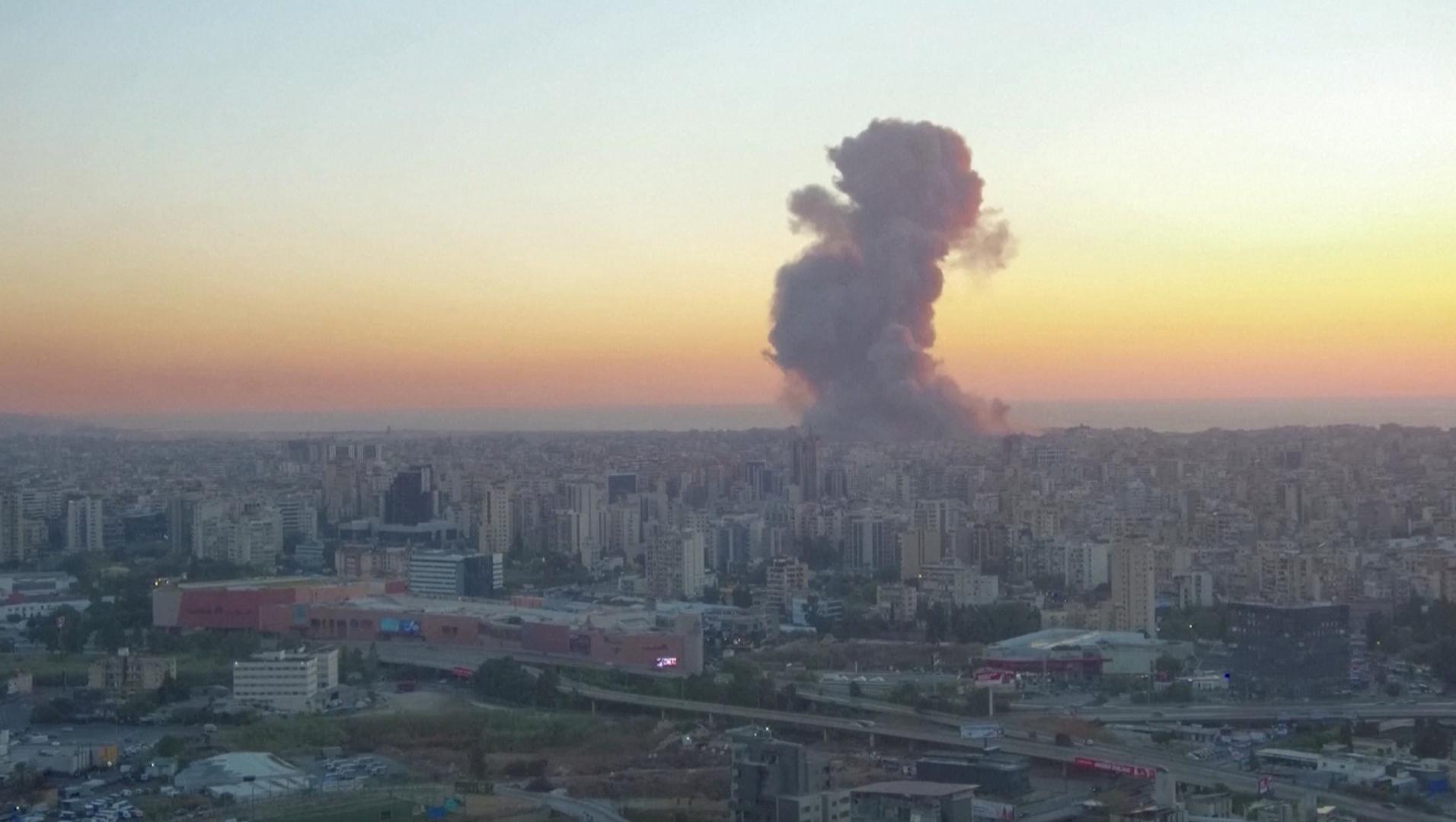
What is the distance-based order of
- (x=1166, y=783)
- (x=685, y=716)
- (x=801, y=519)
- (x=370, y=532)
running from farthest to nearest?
(x=370, y=532), (x=801, y=519), (x=685, y=716), (x=1166, y=783)

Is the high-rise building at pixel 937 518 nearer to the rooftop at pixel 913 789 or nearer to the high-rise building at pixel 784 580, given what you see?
the high-rise building at pixel 784 580

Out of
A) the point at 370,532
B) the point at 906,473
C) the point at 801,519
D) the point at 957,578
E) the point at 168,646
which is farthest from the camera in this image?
the point at 906,473

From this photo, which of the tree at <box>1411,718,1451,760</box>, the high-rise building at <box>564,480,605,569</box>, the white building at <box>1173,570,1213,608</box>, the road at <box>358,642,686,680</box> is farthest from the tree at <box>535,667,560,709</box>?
the high-rise building at <box>564,480,605,569</box>

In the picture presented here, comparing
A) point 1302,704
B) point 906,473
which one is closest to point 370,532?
point 906,473

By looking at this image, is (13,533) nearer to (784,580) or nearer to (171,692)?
(784,580)

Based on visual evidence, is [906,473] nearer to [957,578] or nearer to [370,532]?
[370,532]

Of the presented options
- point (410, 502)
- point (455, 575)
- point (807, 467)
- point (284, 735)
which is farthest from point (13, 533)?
point (284, 735)

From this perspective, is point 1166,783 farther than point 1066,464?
No
